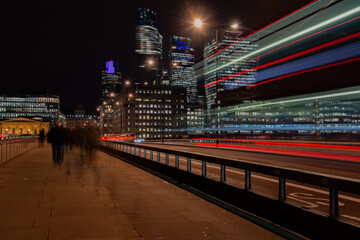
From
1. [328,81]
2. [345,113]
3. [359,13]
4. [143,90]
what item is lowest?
[345,113]

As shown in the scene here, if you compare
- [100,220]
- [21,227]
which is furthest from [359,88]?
[21,227]

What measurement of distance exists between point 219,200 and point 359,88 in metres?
10.6

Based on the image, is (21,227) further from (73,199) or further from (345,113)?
(345,113)

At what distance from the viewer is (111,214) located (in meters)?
7.29

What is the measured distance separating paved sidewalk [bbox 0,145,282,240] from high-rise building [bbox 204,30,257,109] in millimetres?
19158

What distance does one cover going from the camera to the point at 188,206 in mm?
8289

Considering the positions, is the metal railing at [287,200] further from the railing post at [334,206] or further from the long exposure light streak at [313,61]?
the long exposure light streak at [313,61]

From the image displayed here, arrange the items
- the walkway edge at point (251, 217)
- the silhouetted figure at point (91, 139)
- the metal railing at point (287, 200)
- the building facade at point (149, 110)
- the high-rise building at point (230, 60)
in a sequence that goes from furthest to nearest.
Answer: the building facade at point (149, 110)
the high-rise building at point (230, 60)
the silhouetted figure at point (91, 139)
the walkway edge at point (251, 217)
the metal railing at point (287, 200)

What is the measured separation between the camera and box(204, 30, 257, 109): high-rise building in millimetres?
28781

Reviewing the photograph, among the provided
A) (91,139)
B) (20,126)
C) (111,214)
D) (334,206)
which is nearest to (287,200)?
(334,206)

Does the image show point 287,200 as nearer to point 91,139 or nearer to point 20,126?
point 91,139

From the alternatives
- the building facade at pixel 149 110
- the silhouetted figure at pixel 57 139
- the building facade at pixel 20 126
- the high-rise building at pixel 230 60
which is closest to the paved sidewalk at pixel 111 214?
the silhouetted figure at pixel 57 139

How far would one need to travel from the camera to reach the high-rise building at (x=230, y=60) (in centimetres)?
2878

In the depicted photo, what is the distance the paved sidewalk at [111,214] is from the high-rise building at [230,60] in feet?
62.9
